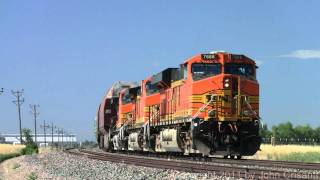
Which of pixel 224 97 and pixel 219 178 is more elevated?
pixel 224 97

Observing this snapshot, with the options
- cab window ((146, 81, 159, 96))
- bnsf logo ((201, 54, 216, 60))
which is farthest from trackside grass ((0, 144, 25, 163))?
bnsf logo ((201, 54, 216, 60))

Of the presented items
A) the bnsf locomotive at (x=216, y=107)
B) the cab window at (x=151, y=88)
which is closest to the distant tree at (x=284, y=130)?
the cab window at (x=151, y=88)

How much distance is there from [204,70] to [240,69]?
1373mm

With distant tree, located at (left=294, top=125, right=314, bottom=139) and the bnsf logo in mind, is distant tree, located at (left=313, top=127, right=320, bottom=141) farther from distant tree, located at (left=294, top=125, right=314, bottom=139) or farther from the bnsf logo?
the bnsf logo

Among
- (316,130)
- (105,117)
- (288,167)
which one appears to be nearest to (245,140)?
(288,167)

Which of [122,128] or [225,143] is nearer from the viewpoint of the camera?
[225,143]

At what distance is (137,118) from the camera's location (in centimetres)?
3372

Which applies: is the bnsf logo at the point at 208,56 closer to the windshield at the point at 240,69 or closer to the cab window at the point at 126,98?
the windshield at the point at 240,69

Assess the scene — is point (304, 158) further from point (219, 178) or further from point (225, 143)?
point (219, 178)

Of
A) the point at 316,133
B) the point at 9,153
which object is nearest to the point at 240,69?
the point at 9,153

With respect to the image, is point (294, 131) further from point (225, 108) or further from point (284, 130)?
point (225, 108)

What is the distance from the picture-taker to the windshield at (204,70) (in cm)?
2239

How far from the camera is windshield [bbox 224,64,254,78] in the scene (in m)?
22.3

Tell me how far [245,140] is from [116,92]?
21262mm
